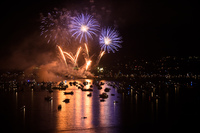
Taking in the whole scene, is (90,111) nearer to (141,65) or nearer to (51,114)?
(51,114)

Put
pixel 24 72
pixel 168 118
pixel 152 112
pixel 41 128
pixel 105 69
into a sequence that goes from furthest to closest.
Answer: pixel 105 69 < pixel 24 72 < pixel 152 112 < pixel 168 118 < pixel 41 128

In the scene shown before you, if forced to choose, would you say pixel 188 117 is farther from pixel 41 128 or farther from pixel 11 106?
pixel 11 106

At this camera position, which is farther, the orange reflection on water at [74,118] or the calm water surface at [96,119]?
the orange reflection on water at [74,118]

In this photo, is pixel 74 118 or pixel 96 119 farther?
pixel 74 118

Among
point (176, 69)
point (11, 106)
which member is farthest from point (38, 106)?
point (176, 69)

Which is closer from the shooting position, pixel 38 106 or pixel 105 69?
pixel 38 106

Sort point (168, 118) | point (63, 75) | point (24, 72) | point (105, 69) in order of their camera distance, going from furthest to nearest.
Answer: point (105, 69) < point (24, 72) < point (63, 75) < point (168, 118)

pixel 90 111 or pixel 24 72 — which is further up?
pixel 24 72

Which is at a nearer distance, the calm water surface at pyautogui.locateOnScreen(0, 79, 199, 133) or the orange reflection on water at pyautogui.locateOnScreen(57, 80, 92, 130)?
the calm water surface at pyautogui.locateOnScreen(0, 79, 199, 133)

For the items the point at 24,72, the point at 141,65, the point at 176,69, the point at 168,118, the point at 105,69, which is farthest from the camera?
the point at 141,65

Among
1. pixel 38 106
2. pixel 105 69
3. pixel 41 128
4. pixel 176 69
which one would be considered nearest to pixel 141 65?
pixel 176 69
